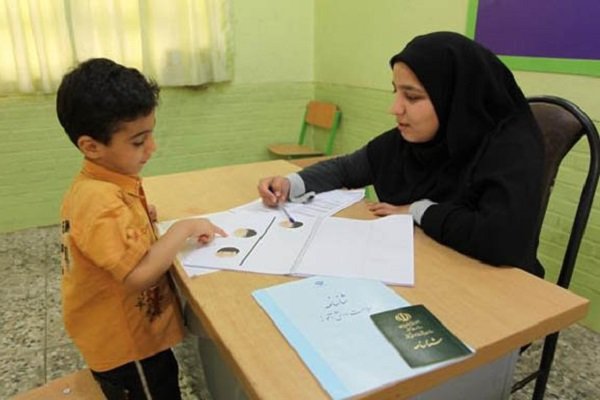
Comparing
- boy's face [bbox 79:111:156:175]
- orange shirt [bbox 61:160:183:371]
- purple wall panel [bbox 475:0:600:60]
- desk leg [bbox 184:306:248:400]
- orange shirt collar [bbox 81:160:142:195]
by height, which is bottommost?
desk leg [bbox 184:306:248:400]

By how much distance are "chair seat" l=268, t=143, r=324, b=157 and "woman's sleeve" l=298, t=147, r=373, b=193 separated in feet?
5.99

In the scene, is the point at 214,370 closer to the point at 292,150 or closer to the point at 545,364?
the point at 545,364

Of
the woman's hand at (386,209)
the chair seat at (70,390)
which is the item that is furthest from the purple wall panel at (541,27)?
the chair seat at (70,390)

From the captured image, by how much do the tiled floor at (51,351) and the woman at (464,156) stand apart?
0.70 m

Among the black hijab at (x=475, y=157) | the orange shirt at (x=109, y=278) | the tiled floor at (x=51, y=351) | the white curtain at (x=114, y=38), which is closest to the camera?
the orange shirt at (x=109, y=278)

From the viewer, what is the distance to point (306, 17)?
3.44 m

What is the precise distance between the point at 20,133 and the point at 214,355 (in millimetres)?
2343

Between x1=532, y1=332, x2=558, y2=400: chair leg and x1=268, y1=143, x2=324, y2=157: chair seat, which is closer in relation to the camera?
x1=532, y1=332, x2=558, y2=400: chair leg

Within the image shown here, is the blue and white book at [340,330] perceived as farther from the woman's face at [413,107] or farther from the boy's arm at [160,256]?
the woman's face at [413,107]

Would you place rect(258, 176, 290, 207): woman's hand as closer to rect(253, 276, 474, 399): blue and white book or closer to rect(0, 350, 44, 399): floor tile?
rect(253, 276, 474, 399): blue and white book

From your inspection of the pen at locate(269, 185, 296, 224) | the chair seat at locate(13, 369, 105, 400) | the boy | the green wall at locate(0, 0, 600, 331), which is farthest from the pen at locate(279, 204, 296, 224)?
the green wall at locate(0, 0, 600, 331)

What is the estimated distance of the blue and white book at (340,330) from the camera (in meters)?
0.56

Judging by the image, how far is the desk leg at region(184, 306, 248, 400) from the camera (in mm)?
1035

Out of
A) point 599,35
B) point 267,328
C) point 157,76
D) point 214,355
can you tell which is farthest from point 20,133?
point 599,35
